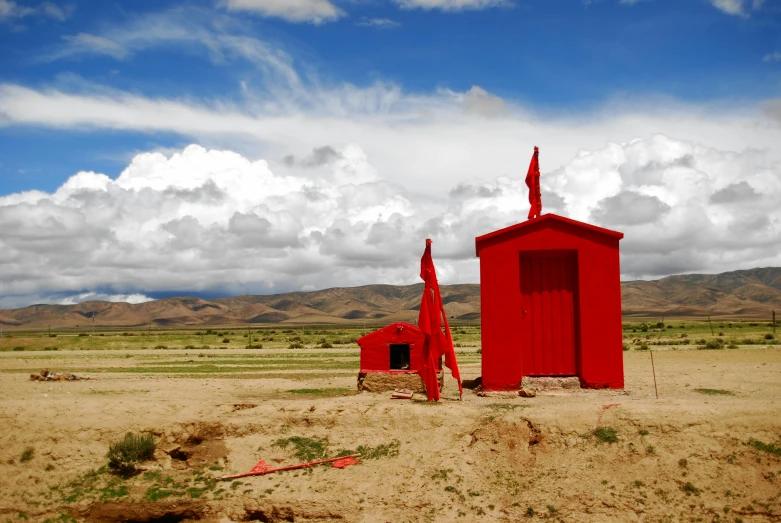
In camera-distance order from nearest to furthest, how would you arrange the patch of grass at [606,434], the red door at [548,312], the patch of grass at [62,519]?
1. the patch of grass at [606,434]
2. the patch of grass at [62,519]
3. the red door at [548,312]

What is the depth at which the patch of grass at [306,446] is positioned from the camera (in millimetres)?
13930

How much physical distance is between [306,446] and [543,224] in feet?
27.2

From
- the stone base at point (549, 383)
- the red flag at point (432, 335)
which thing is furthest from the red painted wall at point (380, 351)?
the stone base at point (549, 383)

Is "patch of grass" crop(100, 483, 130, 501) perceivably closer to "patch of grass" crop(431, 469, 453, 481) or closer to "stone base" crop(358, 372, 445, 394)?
"patch of grass" crop(431, 469, 453, 481)

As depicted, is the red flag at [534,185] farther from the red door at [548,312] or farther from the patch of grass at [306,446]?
the patch of grass at [306,446]

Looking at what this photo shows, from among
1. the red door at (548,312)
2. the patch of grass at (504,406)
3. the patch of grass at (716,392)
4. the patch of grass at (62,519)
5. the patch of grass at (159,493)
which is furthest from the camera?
the red door at (548,312)

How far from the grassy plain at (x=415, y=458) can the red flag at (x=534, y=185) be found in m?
5.16

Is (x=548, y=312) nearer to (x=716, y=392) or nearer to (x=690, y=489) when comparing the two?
(x=716, y=392)

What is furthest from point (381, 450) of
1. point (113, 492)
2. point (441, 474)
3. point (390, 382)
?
point (390, 382)

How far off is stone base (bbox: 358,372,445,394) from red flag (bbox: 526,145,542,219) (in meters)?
5.22

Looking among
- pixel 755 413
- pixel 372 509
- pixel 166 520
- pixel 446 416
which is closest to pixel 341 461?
pixel 372 509

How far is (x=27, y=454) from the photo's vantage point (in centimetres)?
1454

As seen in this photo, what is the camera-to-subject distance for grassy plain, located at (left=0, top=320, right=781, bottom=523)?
11750 millimetres

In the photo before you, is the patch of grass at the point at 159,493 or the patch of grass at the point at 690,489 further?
the patch of grass at the point at 159,493
